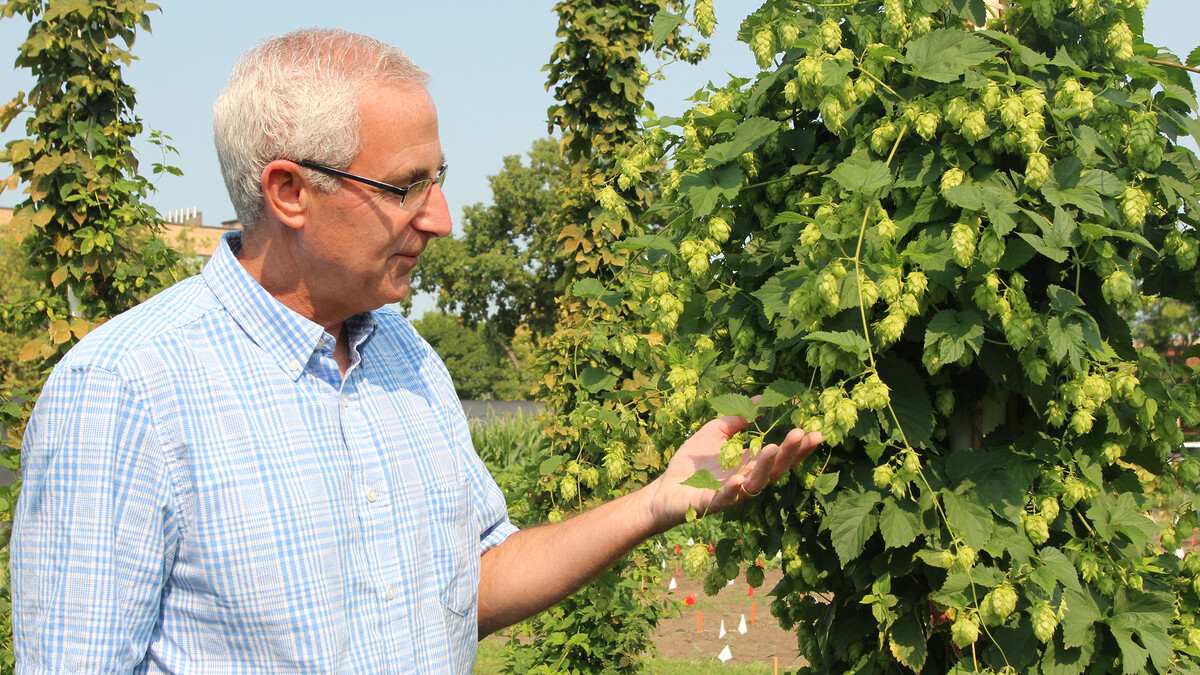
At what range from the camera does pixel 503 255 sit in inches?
1629

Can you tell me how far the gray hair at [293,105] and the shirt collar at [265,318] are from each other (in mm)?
132

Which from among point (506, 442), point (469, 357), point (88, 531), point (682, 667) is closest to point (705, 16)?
point (88, 531)

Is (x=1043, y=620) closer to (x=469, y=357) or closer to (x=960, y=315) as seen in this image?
(x=960, y=315)

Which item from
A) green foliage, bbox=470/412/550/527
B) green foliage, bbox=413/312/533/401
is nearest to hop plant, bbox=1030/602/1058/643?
green foliage, bbox=470/412/550/527

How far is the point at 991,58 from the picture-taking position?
1.78 metres

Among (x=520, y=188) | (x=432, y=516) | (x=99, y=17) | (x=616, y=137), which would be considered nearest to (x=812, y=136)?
(x=432, y=516)

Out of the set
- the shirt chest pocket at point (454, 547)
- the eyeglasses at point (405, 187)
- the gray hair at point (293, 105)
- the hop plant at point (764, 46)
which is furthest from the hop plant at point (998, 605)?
the gray hair at point (293, 105)

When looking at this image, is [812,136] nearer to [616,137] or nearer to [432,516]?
[432,516]

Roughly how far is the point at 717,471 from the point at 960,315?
0.55 m

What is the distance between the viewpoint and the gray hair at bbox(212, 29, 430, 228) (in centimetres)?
161

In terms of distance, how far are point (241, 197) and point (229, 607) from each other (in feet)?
2.28

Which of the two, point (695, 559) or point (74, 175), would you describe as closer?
point (695, 559)

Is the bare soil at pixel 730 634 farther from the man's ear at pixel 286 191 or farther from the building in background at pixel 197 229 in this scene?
the building in background at pixel 197 229

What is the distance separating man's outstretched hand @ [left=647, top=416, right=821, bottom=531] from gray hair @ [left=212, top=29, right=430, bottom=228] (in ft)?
2.81
